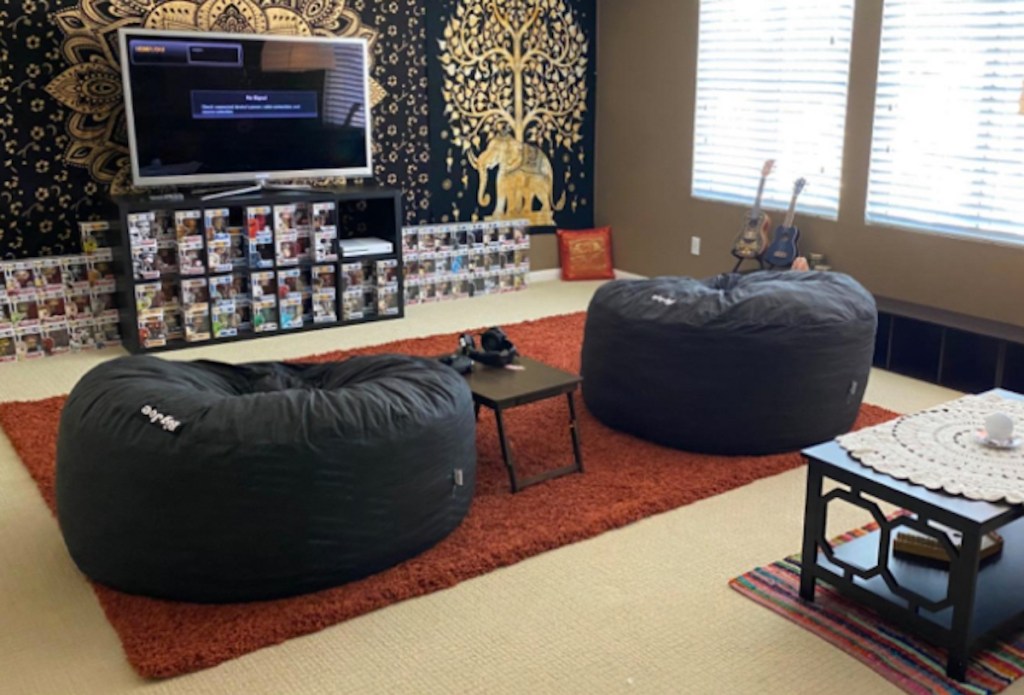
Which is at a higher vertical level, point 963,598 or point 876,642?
point 963,598

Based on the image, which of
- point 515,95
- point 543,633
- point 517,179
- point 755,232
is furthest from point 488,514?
point 515,95

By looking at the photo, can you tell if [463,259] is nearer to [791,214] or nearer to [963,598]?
[791,214]

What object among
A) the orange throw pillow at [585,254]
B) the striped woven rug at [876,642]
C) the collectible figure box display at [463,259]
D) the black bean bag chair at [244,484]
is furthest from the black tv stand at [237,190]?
the striped woven rug at [876,642]

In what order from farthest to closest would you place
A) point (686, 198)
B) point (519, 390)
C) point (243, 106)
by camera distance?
point (686, 198)
point (243, 106)
point (519, 390)

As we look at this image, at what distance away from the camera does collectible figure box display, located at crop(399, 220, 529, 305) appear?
622cm

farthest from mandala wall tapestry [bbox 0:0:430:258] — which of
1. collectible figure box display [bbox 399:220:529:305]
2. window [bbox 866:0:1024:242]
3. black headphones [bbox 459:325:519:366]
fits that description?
window [bbox 866:0:1024:242]

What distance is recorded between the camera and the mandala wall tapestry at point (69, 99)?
499 centimetres

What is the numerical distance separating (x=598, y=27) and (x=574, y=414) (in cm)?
418

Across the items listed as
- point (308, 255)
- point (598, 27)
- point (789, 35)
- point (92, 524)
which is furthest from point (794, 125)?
point (92, 524)

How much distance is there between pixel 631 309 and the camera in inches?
148

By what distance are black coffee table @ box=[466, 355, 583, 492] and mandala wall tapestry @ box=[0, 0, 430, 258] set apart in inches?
108

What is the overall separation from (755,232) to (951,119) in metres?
1.25

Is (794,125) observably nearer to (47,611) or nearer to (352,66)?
(352,66)

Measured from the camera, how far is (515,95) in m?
6.58
